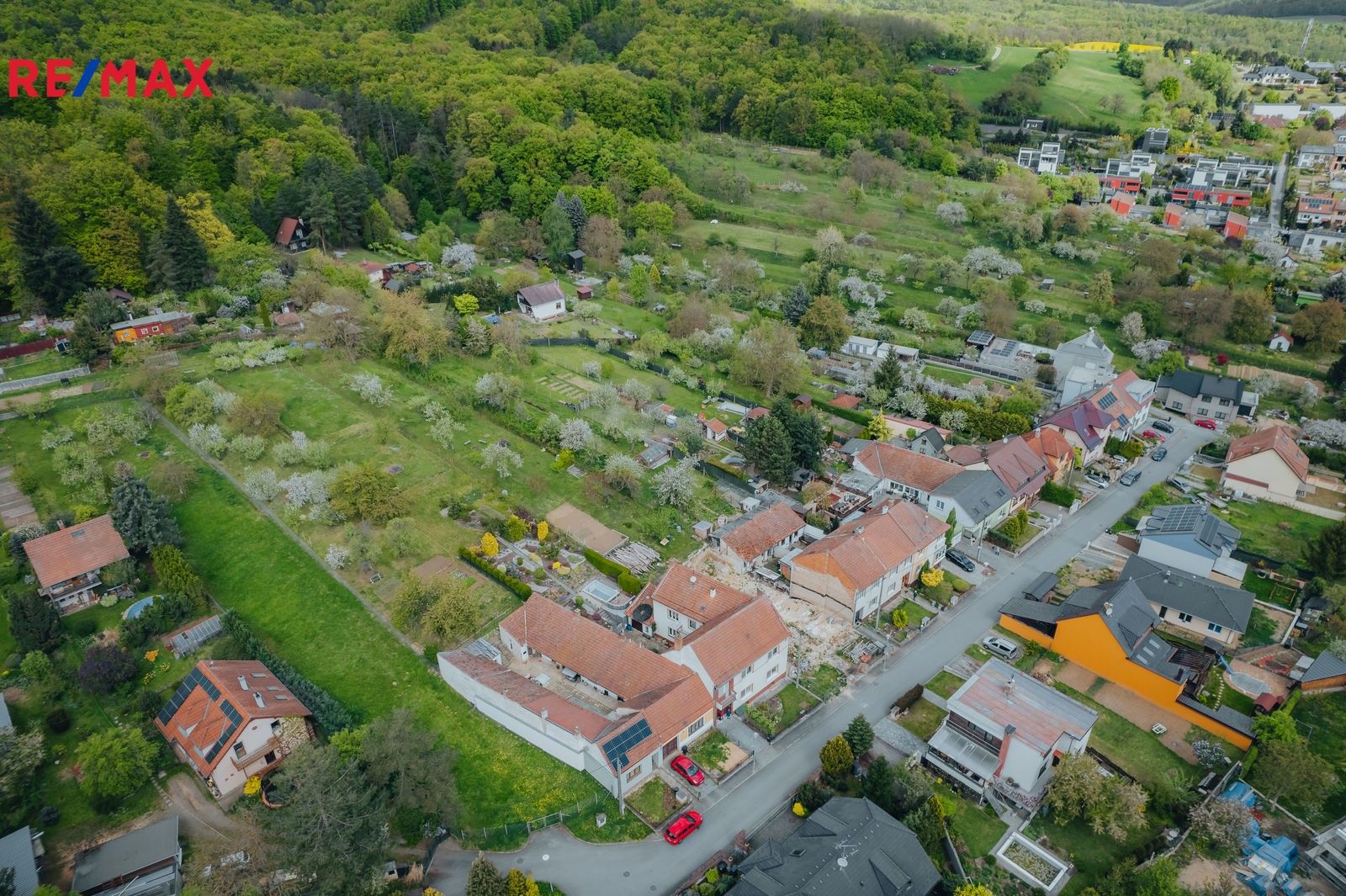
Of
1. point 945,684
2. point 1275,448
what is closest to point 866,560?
point 945,684

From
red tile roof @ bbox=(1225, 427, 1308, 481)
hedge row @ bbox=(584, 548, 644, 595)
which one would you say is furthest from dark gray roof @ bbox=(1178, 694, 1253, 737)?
hedge row @ bbox=(584, 548, 644, 595)

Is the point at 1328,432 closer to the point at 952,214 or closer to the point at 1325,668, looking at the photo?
the point at 1325,668

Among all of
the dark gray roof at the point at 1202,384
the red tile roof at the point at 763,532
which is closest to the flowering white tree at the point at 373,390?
the red tile roof at the point at 763,532

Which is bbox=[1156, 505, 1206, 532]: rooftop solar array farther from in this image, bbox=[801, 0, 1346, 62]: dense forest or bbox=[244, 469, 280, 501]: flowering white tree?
bbox=[801, 0, 1346, 62]: dense forest

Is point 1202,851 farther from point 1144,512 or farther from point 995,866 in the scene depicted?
point 1144,512

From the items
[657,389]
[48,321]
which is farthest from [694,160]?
[48,321]

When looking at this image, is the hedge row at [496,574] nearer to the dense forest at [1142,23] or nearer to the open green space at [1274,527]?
the open green space at [1274,527]
